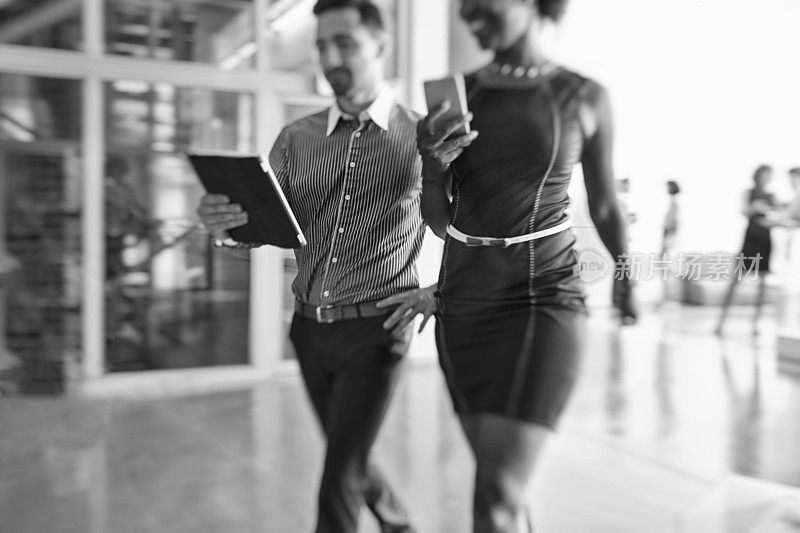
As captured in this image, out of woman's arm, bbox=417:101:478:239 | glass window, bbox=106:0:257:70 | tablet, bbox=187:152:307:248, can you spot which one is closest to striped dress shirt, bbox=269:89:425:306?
tablet, bbox=187:152:307:248

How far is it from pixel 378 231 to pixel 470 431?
0.55 meters

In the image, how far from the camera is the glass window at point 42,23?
495 cm

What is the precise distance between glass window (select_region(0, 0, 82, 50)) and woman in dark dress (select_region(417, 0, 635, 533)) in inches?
167

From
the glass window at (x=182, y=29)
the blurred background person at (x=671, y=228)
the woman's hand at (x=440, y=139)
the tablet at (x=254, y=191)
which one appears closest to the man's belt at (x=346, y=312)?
the tablet at (x=254, y=191)

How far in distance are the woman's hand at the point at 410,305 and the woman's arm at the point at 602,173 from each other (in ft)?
1.59

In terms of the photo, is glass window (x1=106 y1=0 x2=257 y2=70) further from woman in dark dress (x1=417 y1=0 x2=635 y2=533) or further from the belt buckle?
woman in dark dress (x1=417 y1=0 x2=635 y2=533)

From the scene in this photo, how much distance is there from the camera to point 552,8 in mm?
1489

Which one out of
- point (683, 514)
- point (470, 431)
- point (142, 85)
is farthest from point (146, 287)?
point (470, 431)

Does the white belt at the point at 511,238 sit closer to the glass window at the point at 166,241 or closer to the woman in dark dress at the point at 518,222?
the woman in dark dress at the point at 518,222

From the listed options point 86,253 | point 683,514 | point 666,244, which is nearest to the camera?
point 666,244

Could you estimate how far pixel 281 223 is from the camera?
181 centimetres

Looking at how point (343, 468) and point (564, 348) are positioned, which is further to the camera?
point (343, 468)

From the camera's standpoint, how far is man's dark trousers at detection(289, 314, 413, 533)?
6.24ft

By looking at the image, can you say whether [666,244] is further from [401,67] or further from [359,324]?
[401,67]
